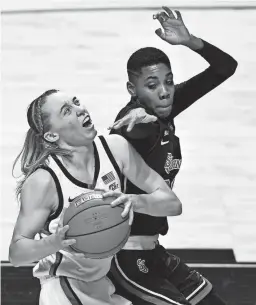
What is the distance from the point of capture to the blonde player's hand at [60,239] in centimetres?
377

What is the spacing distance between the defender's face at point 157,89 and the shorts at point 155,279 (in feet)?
2.22

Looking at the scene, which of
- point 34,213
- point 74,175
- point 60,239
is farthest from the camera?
point 74,175

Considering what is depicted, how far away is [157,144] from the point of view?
421 centimetres

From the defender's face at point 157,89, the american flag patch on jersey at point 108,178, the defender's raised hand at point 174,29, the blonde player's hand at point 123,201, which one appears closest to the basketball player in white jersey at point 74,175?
the american flag patch on jersey at point 108,178

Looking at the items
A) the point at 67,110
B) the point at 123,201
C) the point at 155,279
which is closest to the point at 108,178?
the point at 123,201

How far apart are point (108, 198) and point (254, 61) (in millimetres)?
3886

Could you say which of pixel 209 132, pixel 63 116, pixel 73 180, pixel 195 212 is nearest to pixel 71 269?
pixel 73 180

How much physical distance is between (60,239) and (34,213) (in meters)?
0.19

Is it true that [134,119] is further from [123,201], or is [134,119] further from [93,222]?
[93,222]

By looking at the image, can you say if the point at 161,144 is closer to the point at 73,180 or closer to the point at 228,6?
the point at 73,180

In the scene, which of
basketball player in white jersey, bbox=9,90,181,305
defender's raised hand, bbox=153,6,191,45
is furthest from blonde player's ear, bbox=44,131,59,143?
defender's raised hand, bbox=153,6,191,45

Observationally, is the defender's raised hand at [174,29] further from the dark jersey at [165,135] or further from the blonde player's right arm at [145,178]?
the blonde player's right arm at [145,178]

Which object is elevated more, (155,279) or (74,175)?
(74,175)

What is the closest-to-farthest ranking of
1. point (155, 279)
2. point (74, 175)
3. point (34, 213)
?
1. point (34, 213)
2. point (74, 175)
3. point (155, 279)
